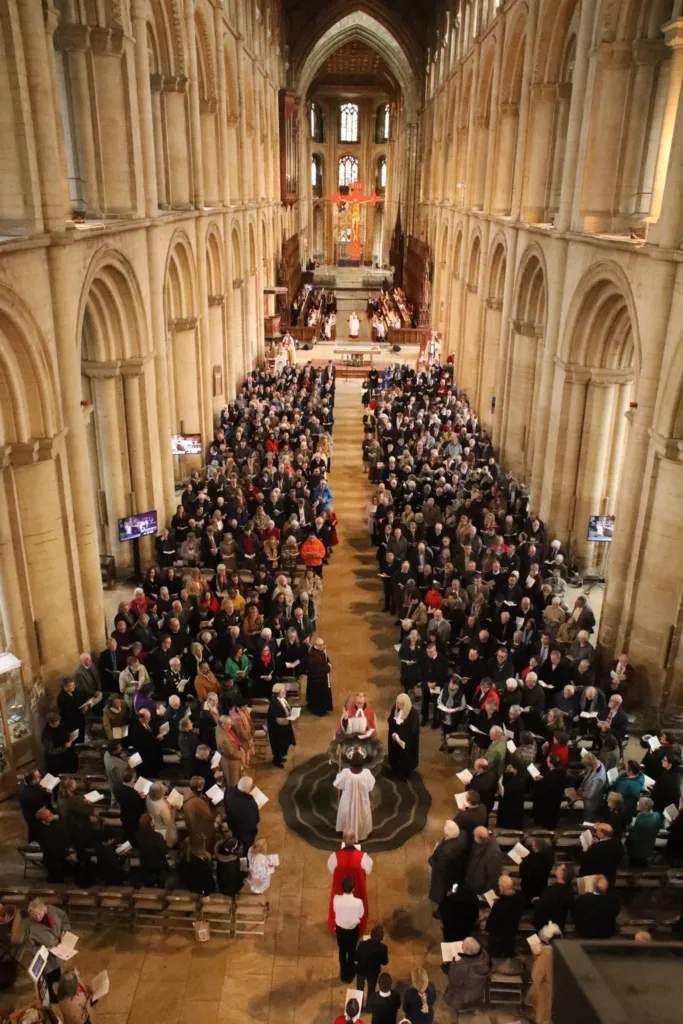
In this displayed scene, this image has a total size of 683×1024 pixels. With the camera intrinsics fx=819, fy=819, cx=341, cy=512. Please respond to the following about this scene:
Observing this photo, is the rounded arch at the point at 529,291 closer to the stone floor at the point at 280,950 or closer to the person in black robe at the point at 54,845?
the stone floor at the point at 280,950

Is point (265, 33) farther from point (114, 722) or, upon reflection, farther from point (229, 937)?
point (229, 937)

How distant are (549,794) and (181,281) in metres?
14.4

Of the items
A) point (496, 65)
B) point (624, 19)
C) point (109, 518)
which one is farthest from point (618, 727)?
point (496, 65)

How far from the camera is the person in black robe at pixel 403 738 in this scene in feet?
31.7

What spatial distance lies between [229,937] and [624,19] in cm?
1417

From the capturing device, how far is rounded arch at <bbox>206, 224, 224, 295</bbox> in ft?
71.2

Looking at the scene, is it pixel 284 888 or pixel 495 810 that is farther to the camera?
pixel 495 810

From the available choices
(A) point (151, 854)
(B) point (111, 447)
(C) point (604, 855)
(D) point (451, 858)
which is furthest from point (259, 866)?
(B) point (111, 447)

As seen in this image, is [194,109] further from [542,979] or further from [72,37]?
[542,979]

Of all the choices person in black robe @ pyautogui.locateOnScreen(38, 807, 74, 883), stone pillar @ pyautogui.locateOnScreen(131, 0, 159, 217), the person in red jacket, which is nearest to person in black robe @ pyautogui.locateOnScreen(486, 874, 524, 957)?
person in black robe @ pyautogui.locateOnScreen(38, 807, 74, 883)

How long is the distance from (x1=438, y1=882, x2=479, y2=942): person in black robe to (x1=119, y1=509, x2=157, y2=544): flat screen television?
8.05 m

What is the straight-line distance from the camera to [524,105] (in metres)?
18.6

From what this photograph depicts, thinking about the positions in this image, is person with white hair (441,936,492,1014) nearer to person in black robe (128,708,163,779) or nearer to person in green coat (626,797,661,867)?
person in green coat (626,797,661,867)

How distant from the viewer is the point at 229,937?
315 inches
